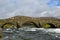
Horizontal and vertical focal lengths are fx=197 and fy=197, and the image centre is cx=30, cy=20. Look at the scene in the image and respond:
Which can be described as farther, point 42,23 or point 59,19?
point 59,19

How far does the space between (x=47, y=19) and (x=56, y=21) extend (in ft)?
9.75

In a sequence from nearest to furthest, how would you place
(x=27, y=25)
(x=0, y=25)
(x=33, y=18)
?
(x=0, y=25)
(x=33, y=18)
(x=27, y=25)

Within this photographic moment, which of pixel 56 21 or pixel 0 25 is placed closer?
pixel 0 25

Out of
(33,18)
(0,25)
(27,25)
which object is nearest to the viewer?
(0,25)

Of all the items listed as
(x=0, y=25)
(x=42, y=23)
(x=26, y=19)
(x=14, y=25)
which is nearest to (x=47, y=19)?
(x=42, y=23)

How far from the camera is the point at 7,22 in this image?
2115 inches

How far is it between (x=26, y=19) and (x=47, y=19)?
628 centimetres

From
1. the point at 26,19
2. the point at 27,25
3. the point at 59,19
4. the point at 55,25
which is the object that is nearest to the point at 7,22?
A: the point at 26,19

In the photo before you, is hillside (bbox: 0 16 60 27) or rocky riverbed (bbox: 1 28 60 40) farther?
hillside (bbox: 0 16 60 27)

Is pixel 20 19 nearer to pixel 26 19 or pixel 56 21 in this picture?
pixel 26 19

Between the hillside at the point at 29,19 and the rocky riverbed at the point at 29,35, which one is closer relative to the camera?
the rocky riverbed at the point at 29,35

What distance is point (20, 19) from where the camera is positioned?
56.2 meters

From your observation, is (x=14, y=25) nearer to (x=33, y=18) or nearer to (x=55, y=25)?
(x=33, y=18)

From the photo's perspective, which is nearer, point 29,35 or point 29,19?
point 29,35
